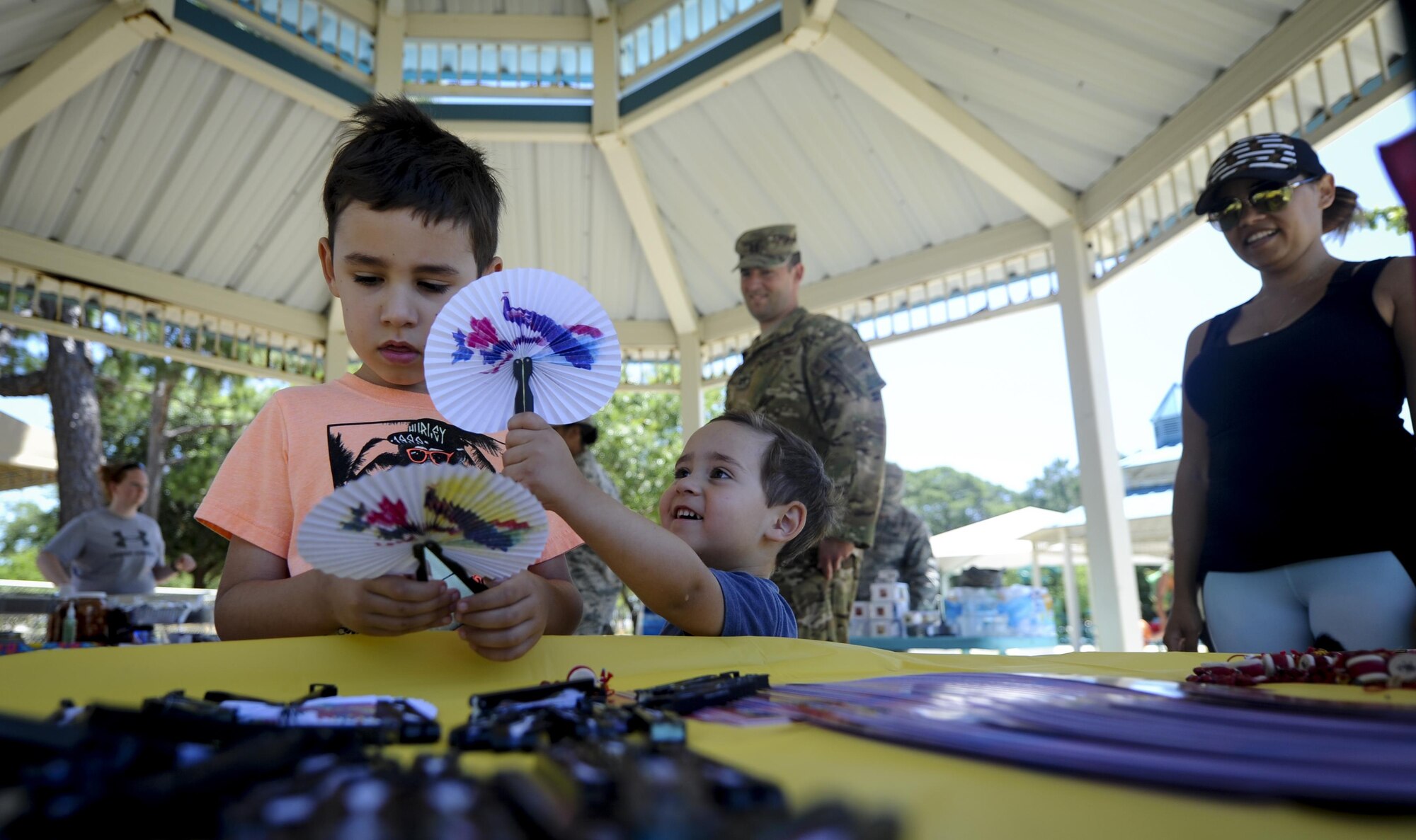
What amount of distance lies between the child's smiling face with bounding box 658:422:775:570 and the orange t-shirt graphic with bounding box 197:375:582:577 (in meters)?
0.34

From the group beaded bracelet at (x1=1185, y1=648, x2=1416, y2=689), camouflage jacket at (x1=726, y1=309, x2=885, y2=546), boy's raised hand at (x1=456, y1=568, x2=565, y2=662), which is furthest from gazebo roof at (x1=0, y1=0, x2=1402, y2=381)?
boy's raised hand at (x1=456, y1=568, x2=565, y2=662)

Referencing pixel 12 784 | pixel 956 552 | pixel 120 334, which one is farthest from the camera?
pixel 956 552

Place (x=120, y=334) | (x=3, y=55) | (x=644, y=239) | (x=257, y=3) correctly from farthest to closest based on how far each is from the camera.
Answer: (x=644, y=239) → (x=120, y=334) → (x=257, y=3) → (x=3, y=55)

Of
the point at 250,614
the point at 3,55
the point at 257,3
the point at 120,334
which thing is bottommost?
the point at 250,614

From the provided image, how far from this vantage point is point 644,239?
716 cm

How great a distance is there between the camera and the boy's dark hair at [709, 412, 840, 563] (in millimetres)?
2111

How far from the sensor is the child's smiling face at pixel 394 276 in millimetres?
1591

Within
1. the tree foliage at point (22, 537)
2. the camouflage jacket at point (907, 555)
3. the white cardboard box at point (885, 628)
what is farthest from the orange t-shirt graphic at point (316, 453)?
the tree foliage at point (22, 537)

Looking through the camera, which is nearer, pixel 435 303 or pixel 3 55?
pixel 435 303

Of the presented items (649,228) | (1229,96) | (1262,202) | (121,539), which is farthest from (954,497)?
(1262,202)

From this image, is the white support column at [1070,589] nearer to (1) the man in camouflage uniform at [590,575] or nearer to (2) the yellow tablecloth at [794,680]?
(1) the man in camouflage uniform at [590,575]

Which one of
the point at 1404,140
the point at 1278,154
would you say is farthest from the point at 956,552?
the point at 1404,140

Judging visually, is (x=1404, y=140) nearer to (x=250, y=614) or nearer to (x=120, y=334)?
(x=250, y=614)

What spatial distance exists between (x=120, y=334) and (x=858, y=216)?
5518 millimetres
